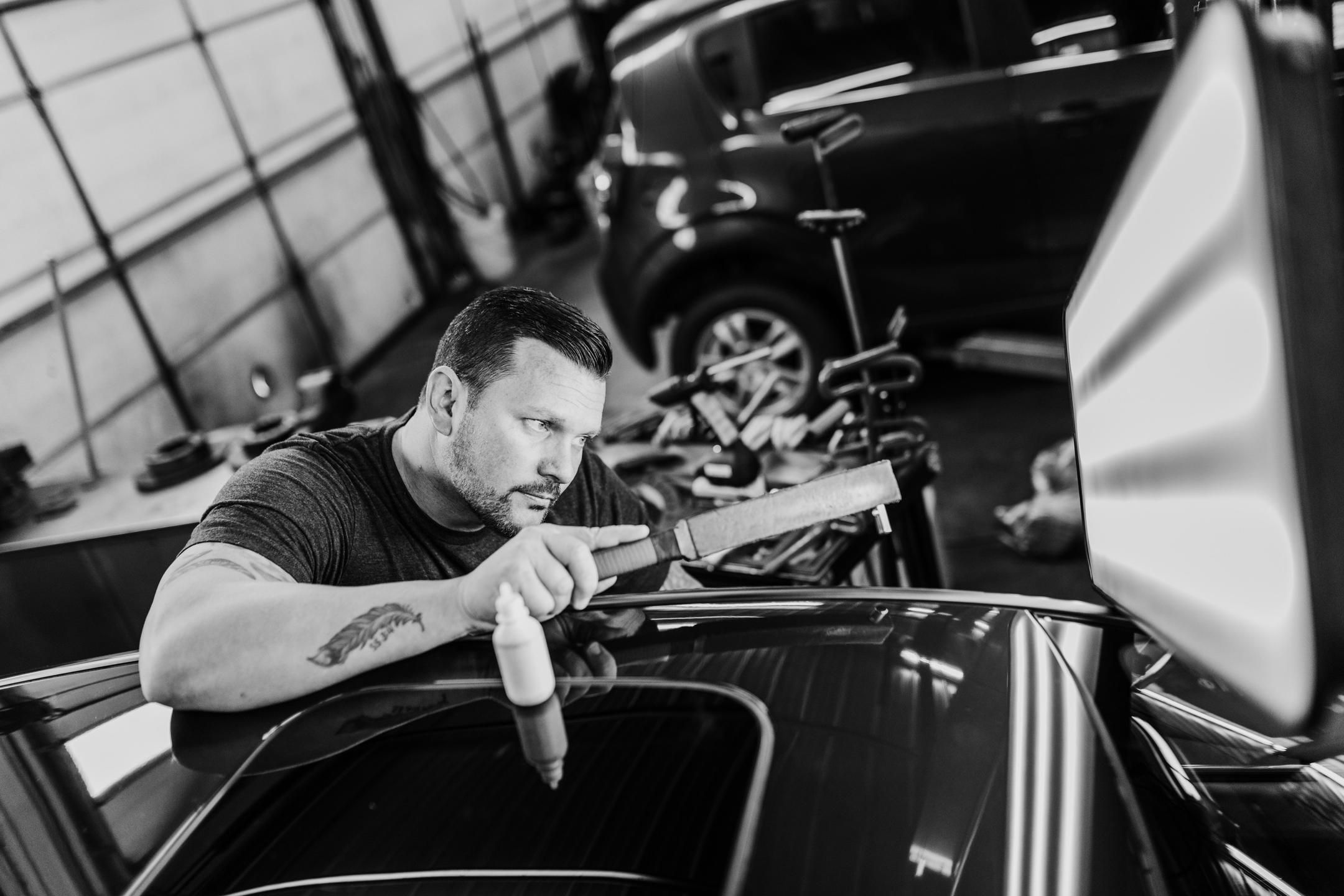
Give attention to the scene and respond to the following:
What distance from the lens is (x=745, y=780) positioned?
85 centimetres

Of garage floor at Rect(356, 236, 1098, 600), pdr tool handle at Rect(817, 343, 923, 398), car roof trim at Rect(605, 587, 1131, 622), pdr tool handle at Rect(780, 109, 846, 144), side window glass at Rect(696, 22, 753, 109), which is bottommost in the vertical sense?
garage floor at Rect(356, 236, 1098, 600)

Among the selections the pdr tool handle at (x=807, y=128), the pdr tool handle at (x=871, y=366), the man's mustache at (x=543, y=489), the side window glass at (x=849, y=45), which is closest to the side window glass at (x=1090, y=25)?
the side window glass at (x=849, y=45)

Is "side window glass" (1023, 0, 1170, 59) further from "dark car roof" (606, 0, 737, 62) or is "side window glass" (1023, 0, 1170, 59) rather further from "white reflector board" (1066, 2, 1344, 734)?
"white reflector board" (1066, 2, 1344, 734)

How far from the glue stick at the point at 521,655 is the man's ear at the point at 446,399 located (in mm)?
482

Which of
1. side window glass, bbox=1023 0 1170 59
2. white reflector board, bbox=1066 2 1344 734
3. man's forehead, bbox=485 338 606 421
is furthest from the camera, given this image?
side window glass, bbox=1023 0 1170 59

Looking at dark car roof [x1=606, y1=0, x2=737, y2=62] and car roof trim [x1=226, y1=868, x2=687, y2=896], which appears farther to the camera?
dark car roof [x1=606, y1=0, x2=737, y2=62]

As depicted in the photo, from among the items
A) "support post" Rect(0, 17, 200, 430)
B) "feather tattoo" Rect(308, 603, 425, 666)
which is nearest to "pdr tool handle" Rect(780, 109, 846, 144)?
"feather tattoo" Rect(308, 603, 425, 666)

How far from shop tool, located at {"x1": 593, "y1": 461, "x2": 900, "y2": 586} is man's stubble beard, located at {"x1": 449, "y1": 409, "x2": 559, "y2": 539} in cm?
33

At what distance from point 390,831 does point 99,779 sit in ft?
1.27

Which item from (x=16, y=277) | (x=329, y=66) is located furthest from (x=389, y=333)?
(x=16, y=277)

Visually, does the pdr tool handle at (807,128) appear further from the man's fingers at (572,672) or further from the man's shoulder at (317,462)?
the man's fingers at (572,672)

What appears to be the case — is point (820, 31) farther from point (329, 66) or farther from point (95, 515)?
point (329, 66)

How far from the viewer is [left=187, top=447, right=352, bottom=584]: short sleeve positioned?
134 centimetres

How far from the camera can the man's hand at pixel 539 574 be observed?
109cm
